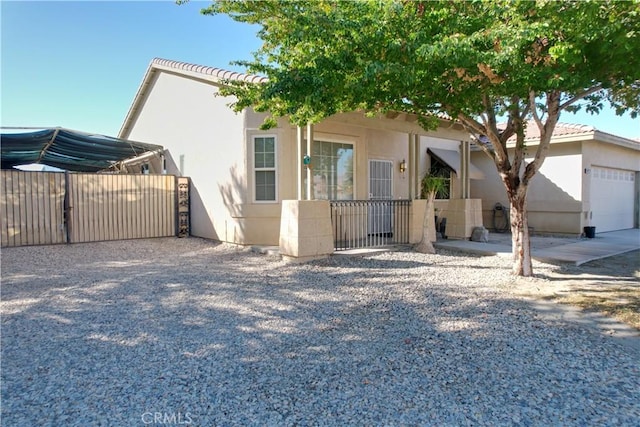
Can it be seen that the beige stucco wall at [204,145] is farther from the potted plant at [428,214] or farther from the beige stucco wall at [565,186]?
the beige stucco wall at [565,186]

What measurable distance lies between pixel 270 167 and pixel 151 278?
461cm

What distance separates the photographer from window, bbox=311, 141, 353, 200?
11750 mm

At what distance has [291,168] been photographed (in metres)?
10.8

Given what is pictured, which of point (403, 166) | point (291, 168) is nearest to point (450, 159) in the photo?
point (403, 166)

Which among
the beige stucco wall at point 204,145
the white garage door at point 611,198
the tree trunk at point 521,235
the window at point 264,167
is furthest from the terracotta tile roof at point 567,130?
the beige stucco wall at point 204,145

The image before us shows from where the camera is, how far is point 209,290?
6.63 metres

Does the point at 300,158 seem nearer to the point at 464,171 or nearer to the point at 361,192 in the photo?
the point at 361,192

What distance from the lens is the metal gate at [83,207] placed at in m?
11.0

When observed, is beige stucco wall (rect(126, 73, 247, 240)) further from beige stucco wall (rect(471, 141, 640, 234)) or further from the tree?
beige stucco wall (rect(471, 141, 640, 234))

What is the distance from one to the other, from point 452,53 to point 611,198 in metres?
15.9

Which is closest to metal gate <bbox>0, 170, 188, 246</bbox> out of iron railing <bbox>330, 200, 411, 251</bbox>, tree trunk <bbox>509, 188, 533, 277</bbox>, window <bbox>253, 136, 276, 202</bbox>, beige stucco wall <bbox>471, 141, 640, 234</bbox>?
window <bbox>253, 136, 276, 202</bbox>

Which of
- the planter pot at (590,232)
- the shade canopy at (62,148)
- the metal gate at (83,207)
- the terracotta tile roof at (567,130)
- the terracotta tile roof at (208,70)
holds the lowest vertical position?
the planter pot at (590,232)

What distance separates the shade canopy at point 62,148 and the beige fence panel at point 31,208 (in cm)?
118

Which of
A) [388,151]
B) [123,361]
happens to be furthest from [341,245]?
[123,361]
